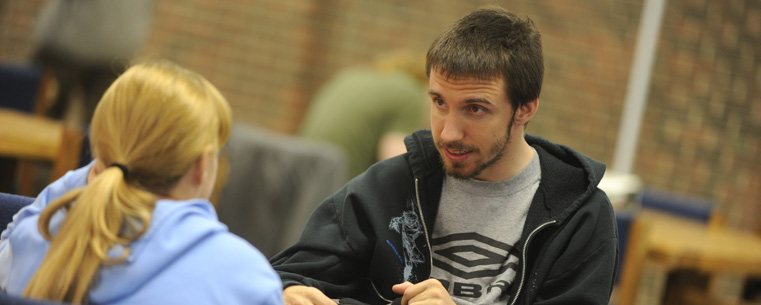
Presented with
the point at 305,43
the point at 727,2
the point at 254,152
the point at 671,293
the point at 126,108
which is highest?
the point at 727,2

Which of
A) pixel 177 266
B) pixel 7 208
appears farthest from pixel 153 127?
pixel 7 208

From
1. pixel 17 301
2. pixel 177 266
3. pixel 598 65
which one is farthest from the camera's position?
pixel 598 65

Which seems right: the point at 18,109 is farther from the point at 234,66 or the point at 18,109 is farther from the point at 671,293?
the point at 671,293

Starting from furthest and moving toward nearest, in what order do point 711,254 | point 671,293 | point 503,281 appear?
1. point 671,293
2. point 711,254
3. point 503,281

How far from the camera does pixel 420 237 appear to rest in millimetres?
1542

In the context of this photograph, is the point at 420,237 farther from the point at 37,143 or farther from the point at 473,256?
the point at 37,143

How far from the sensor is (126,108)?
1.26 m

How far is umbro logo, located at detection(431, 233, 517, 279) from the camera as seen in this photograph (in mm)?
1510

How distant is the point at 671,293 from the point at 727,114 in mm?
1392

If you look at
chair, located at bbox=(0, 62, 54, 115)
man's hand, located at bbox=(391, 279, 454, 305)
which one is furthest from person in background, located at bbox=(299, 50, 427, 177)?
man's hand, located at bbox=(391, 279, 454, 305)

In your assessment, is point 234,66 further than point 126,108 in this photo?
Yes

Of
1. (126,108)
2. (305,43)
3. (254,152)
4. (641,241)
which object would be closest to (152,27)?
(305,43)

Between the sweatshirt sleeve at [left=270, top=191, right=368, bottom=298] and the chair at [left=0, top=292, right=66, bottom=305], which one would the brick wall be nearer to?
the sweatshirt sleeve at [left=270, top=191, right=368, bottom=298]

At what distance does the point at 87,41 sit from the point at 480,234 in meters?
2.84
